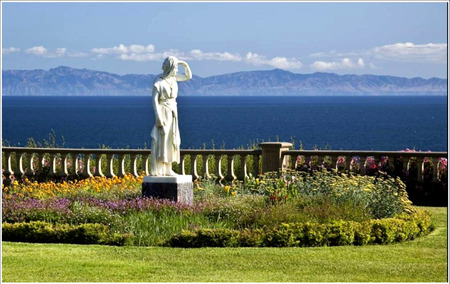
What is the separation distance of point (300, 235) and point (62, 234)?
13.0ft

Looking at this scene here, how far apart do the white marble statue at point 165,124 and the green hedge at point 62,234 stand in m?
3.13

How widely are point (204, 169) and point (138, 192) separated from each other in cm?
429

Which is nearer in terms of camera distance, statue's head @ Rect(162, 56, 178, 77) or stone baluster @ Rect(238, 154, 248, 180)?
statue's head @ Rect(162, 56, 178, 77)

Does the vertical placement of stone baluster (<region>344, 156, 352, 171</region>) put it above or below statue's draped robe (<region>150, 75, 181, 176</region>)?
below

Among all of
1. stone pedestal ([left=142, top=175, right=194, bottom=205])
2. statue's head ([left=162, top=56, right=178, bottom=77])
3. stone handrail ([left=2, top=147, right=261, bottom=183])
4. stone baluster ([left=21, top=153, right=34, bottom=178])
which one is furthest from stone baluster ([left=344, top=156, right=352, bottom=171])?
stone baluster ([left=21, top=153, right=34, bottom=178])

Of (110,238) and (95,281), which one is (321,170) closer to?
(110,238)

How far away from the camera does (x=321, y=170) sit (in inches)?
920

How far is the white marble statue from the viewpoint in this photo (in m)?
18.9

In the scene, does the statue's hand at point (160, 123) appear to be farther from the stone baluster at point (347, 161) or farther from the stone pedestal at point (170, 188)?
the stone baluster at point (347, 161)

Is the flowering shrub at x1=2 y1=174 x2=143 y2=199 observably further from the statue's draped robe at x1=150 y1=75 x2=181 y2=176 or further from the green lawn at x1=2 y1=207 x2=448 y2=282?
the green lawn at x1=2 y1=207 x2=448 y2=282

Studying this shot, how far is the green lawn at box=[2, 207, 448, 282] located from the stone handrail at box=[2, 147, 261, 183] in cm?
867

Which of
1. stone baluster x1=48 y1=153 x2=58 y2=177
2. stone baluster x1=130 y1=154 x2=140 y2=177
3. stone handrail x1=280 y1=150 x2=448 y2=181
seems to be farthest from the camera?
stone baluster x1=48 y1=153 x2=58 y2=177

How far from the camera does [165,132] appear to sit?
19031 millimetres

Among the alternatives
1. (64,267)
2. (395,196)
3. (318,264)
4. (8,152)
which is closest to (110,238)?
(64,267)
